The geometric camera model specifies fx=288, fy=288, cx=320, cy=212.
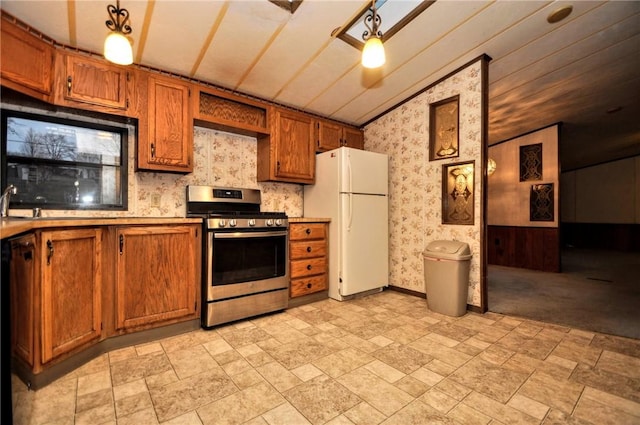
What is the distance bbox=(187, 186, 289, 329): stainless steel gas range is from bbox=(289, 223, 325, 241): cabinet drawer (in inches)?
5.6

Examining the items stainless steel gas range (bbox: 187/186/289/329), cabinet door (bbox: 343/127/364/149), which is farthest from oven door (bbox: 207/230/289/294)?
cabinet door (bbox: 343/127/364/149)

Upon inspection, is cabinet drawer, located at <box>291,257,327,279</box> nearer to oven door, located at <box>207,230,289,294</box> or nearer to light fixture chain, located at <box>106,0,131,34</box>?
oven door, located at <box>207,230,289,294</box>

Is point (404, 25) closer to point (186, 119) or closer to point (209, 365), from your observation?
point (186, 119)

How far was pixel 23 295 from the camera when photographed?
1694mm

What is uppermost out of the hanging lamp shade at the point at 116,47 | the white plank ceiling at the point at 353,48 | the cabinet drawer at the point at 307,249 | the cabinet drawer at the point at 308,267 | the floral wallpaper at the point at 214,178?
the white plank ceiling at the point at 353,48

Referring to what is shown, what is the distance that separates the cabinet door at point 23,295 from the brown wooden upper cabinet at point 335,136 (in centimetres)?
287

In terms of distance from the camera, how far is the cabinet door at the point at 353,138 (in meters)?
4.11

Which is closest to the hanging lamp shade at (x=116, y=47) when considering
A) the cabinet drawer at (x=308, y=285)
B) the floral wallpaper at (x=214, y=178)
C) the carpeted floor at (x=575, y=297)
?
the floral wallpaper at (x=214, y=178)


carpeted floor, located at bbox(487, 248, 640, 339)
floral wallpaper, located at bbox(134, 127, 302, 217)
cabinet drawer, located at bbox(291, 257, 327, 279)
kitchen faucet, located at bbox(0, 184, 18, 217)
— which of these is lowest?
carpeted floor, located at bbox(487, 248, 640, 339)

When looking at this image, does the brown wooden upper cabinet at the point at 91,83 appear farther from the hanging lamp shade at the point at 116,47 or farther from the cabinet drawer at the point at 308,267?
the cabinet drawer at the point at 308,267

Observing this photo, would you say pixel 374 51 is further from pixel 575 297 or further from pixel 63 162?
pixel 575 297

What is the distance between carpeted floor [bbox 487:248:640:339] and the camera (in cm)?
278

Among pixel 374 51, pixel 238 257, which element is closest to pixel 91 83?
pixel 238 257

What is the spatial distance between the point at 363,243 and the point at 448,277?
103 centimetres
